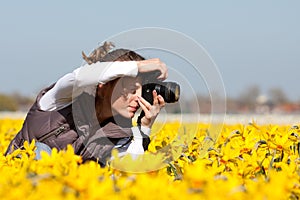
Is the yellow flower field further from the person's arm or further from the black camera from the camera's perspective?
the person's arm

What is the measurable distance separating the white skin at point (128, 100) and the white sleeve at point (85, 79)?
0.10 m

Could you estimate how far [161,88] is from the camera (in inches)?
129

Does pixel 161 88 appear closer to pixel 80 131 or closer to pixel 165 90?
pixel 165 90

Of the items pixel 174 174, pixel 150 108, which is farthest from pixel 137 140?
pixel 174 174

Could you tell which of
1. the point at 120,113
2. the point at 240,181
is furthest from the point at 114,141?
the point at 240,181

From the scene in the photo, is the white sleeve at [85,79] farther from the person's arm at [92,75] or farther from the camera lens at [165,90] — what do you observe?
the camera lens at [165,90]

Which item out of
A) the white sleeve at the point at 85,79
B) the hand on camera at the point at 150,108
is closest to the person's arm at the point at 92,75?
the white sleeve at the point at 85,79

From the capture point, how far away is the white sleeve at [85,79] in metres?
3.05

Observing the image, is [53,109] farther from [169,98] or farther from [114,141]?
[169,98]

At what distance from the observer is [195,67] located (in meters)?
3.05

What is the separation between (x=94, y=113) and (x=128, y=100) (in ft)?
0.79

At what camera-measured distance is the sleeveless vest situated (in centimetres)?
344

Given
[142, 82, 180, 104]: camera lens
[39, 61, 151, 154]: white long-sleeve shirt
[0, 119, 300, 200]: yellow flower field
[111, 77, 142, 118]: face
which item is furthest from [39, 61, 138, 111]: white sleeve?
[0, 119, 300, 200]: yellow flower field

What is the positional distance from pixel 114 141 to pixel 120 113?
0.16 meters
